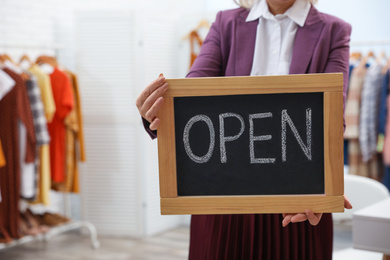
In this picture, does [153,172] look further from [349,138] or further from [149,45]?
[349,138]

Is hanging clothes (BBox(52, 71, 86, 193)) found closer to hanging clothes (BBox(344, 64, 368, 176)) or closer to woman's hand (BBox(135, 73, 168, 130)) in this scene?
hanging clothes (BBox(344, 64, 368, 176))

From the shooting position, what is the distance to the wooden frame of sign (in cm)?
107

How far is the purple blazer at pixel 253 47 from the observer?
1326 millimetres

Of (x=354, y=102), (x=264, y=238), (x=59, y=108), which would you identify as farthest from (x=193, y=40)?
(x=264, y=238)

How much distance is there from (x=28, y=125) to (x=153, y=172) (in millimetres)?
1207

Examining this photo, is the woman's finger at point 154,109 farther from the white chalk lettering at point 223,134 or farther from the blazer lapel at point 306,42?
the blazer lapel at point 306,42

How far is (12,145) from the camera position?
341 centimetres

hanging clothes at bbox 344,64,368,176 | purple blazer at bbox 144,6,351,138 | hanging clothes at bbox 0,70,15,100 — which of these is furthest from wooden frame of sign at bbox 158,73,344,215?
hanging clothes at bbox 344,64,368,176

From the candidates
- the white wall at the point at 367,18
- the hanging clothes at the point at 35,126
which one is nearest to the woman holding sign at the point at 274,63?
the hanging clothes at the point at 35,126

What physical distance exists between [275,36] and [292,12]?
78mm

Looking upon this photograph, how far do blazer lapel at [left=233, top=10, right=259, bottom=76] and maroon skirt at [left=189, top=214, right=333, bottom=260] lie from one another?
403mm

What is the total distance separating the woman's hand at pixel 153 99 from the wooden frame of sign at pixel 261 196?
18 millimetres

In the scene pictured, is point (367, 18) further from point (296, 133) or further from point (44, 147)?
point (296, 133)

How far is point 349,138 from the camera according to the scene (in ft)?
12.8
